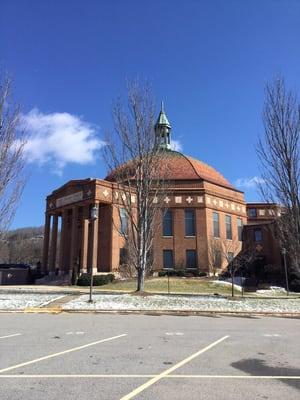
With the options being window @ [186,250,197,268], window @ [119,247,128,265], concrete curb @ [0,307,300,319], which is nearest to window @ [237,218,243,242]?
window @ [186,250,197,268]

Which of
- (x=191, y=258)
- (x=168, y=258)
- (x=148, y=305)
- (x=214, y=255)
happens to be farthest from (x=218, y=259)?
(x=148, y=305)

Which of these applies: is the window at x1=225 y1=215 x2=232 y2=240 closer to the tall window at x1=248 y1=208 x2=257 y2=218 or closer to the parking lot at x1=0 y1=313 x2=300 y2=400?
the tall window at x1=248 y1=208 x2=257 y2=218

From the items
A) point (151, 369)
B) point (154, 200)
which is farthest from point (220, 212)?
point (151, 369)

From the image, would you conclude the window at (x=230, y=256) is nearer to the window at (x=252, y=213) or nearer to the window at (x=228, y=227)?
the window at (x=228, y=227)

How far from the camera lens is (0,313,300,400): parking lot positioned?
5.91 metres

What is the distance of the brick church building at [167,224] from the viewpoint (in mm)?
47663

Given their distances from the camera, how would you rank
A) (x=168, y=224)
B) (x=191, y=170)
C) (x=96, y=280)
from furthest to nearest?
(x=191, y=170)
(x=168, y=224)
(x=96, y=280)

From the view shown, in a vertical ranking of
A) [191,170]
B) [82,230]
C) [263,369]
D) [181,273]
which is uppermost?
[191,170]

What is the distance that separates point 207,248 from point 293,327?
3552cm

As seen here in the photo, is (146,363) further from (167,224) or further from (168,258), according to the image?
(167,224)

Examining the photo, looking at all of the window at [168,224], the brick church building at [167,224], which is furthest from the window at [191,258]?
the window at [168,224]

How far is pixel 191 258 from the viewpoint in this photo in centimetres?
5094

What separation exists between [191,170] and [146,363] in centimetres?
4828

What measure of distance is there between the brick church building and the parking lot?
3363 centimetres
